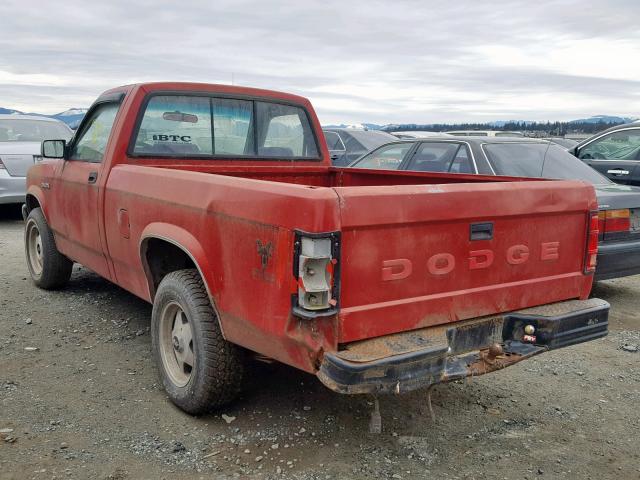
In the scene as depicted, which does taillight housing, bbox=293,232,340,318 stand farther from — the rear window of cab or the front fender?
the front fender

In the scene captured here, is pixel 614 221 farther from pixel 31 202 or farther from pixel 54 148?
pixel 31 202

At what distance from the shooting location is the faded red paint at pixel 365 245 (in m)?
2.69

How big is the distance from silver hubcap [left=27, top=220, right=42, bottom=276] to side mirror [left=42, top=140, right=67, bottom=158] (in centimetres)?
106

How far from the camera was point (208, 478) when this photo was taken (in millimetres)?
2918

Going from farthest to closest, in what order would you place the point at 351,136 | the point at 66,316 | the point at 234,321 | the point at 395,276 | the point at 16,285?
the point at 351,136
the point at 16,285
the point at 66,316
the point at 234,321
the point at 395,276

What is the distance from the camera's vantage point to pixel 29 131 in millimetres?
10906

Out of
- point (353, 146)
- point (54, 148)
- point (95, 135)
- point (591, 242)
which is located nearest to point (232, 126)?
point (95, 135)

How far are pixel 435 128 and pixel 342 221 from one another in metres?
23.8

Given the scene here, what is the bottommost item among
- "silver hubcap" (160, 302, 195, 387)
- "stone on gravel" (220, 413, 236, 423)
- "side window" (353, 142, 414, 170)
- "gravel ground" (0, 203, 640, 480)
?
"gravel ground" (0, 203, 640, 480)

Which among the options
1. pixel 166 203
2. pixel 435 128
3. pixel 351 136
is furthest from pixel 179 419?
pixel 435 128

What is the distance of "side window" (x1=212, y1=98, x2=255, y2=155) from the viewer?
4.75 metres

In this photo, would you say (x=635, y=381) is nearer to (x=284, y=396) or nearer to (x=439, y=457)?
(x=439, y=457)

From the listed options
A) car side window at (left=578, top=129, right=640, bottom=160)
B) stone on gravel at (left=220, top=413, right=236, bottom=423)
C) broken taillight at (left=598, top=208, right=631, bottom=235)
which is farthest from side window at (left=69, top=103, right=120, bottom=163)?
car side window at (left=578, top=129, right=640, bottom=160)

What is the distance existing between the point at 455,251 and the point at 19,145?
363 inches
